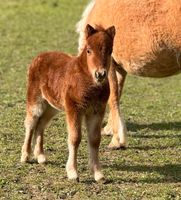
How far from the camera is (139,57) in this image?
24.5 feet

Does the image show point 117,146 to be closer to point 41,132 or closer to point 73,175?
point 41,132

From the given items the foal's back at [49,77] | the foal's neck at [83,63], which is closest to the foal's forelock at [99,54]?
the foal's neck at [83,63]

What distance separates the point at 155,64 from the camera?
24.1ft

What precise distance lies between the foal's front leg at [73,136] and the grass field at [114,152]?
0.12 m

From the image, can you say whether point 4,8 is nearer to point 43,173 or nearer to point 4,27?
point 4,27

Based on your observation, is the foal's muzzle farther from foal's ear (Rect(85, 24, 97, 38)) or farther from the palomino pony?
the palomino pony

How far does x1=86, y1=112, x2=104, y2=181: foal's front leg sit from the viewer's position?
604cm

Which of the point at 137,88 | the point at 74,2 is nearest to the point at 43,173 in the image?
the point at 137,88

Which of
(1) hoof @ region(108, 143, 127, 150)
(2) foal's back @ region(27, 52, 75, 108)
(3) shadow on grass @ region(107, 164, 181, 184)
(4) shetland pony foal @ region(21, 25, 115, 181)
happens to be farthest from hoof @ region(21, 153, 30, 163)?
(1) hoof @ region(108, 143, 127, 150)

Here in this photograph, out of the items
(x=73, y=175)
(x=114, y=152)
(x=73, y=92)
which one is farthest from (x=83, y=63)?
(x=114, y=152)

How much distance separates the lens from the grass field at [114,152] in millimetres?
5906

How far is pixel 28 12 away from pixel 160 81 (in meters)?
9.81

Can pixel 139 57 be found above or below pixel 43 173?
above

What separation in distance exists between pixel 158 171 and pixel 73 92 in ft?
4.53
